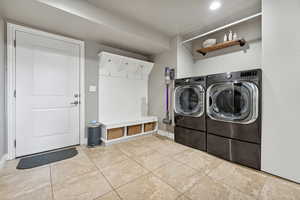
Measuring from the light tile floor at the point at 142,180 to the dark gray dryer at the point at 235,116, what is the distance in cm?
20

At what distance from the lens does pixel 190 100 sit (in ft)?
8.36

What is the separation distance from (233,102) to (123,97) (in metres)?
2.35

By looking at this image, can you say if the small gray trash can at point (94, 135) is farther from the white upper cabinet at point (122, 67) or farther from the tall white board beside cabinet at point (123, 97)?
the white upper cabinet at point (122, 67)

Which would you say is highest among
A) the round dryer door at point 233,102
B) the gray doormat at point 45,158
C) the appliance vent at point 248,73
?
the appliance vent at point 248,73

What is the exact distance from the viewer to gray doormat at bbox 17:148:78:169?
1.82m

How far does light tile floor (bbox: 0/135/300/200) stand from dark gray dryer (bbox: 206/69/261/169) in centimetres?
20

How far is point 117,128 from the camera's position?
2.70 m

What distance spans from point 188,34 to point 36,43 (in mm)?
2960

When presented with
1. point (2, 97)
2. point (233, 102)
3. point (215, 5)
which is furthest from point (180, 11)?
point (2, 97)

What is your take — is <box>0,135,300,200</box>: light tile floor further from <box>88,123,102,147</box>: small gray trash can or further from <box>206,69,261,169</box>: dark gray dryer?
<box>88,123,102,147</box>: small gray trash can

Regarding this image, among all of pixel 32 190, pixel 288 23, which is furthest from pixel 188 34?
pixel 32 190

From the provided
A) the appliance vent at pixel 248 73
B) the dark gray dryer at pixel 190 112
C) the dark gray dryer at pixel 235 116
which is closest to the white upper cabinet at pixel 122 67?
the dark gray dryer at pixel 190 112

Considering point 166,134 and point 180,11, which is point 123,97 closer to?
point 166,134

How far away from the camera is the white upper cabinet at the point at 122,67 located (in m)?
2.76
